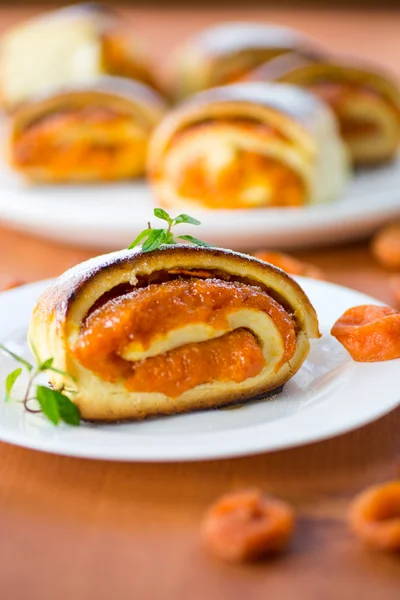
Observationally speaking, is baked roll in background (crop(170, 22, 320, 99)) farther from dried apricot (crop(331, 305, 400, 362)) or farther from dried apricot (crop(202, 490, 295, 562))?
dried apricot (crop(202, 490, 295, 562))

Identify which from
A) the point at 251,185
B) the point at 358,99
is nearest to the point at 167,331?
the point at 251,185

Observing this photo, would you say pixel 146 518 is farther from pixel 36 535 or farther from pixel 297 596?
pixel 297 596

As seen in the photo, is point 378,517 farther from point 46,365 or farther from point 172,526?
point 46,365

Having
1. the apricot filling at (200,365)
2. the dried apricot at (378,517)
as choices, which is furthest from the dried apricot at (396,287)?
the dried apricot at (378,517)

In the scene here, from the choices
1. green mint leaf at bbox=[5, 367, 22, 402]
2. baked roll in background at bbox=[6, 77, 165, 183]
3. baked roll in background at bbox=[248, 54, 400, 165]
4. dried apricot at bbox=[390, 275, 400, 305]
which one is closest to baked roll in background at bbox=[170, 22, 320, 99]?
baked roll in background at bbox=[248, 54, 400, 165]

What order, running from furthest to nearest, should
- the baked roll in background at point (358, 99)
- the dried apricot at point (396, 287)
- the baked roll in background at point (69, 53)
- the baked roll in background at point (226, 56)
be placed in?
1. the baked roll in background at point (69, 53)
2. the baked roll in background at point (226, 56)
3. the baked roll in background at point (358, 99)
4. the dried apricot at point (396, 287)

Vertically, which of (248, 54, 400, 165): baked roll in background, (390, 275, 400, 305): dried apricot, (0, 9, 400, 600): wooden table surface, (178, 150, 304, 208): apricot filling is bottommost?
(0, 9, 400, 600): wooden table surface

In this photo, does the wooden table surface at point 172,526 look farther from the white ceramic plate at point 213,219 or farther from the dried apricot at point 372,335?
the white ceramic plate at point 213,219
